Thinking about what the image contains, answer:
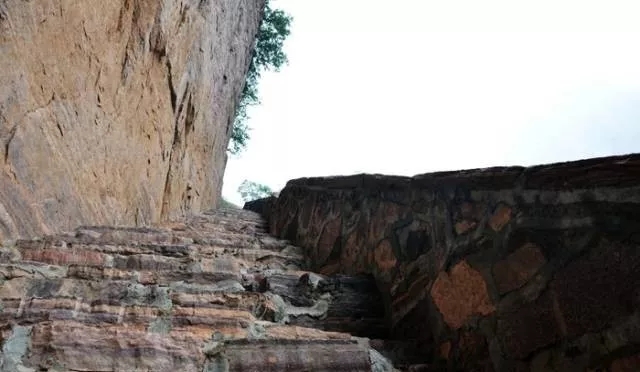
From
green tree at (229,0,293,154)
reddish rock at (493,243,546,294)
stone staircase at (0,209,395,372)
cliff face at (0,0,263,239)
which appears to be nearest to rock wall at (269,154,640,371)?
reddish rock at (493,243,546,294)

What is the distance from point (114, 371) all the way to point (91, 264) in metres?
0.95

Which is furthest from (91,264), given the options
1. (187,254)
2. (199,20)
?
(199,20)

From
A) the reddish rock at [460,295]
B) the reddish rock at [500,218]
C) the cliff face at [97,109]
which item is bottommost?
the reddish rock at [460,295]

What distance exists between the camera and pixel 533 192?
4.95 feet

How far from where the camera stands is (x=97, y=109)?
9.86ft

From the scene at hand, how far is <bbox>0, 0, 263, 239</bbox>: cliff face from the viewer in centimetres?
211

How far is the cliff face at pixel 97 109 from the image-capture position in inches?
83.0

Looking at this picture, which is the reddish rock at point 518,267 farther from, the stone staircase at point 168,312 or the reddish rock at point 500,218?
the stone staircase at point 168,312

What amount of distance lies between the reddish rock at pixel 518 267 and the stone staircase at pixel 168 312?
423 mm

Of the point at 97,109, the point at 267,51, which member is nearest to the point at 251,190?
the point at 267,51

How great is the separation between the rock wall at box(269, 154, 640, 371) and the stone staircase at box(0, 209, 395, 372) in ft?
0.76

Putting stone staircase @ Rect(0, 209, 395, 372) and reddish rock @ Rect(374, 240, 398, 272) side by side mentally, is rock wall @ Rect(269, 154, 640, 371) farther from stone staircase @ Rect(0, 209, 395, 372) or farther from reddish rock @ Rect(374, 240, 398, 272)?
stone staircase @ Rect(0, 209, 395, 372)

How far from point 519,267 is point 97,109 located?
8.18 ft

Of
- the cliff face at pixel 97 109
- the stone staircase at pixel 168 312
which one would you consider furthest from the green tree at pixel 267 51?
the stone staircase at pixel 168 312
